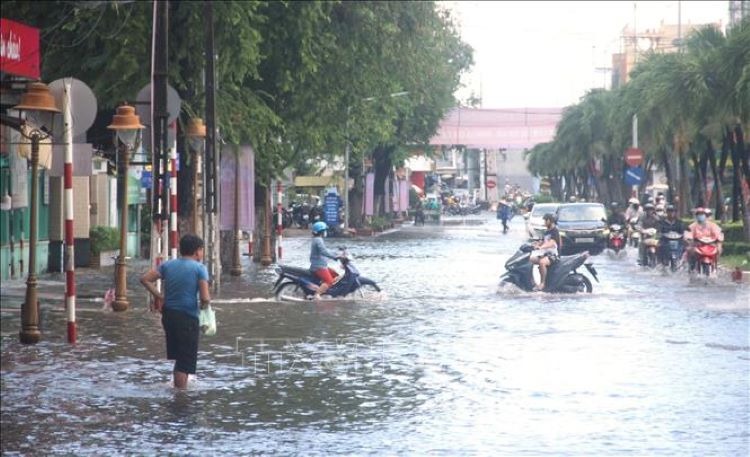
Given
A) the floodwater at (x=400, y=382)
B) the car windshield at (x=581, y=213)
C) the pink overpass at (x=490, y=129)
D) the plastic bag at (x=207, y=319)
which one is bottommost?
the floodwater at (x=400, y=382)

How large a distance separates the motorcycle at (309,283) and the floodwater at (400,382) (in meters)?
0.84

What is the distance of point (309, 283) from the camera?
93.5 feet

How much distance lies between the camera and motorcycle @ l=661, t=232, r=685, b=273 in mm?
37562

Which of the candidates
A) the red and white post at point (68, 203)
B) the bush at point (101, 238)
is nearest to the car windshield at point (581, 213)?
the bush at point (101, 238)

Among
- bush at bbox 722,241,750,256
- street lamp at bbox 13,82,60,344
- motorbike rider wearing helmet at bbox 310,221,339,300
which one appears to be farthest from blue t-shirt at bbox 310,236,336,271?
bush at bbox 722,241,750,256

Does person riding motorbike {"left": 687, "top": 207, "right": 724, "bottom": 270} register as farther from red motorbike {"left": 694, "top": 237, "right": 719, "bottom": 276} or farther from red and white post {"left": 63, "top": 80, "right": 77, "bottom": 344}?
red and white post {"left": 63, "top": 80, "right": 77, "bottom": 344}

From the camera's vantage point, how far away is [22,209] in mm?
32625

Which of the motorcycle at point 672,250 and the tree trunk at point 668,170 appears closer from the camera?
the motorcycle at point 672,250

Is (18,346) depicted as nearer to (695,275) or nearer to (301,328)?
(301,328)

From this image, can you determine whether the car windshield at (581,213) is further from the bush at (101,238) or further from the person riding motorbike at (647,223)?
the bush at (101,238)

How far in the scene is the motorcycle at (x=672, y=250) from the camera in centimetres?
3756

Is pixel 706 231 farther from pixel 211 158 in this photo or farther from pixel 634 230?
pixel 634 230

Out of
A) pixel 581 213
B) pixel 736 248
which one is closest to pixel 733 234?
pixel 736 248

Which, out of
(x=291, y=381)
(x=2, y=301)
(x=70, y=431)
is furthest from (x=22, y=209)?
(x=70, y=431)
